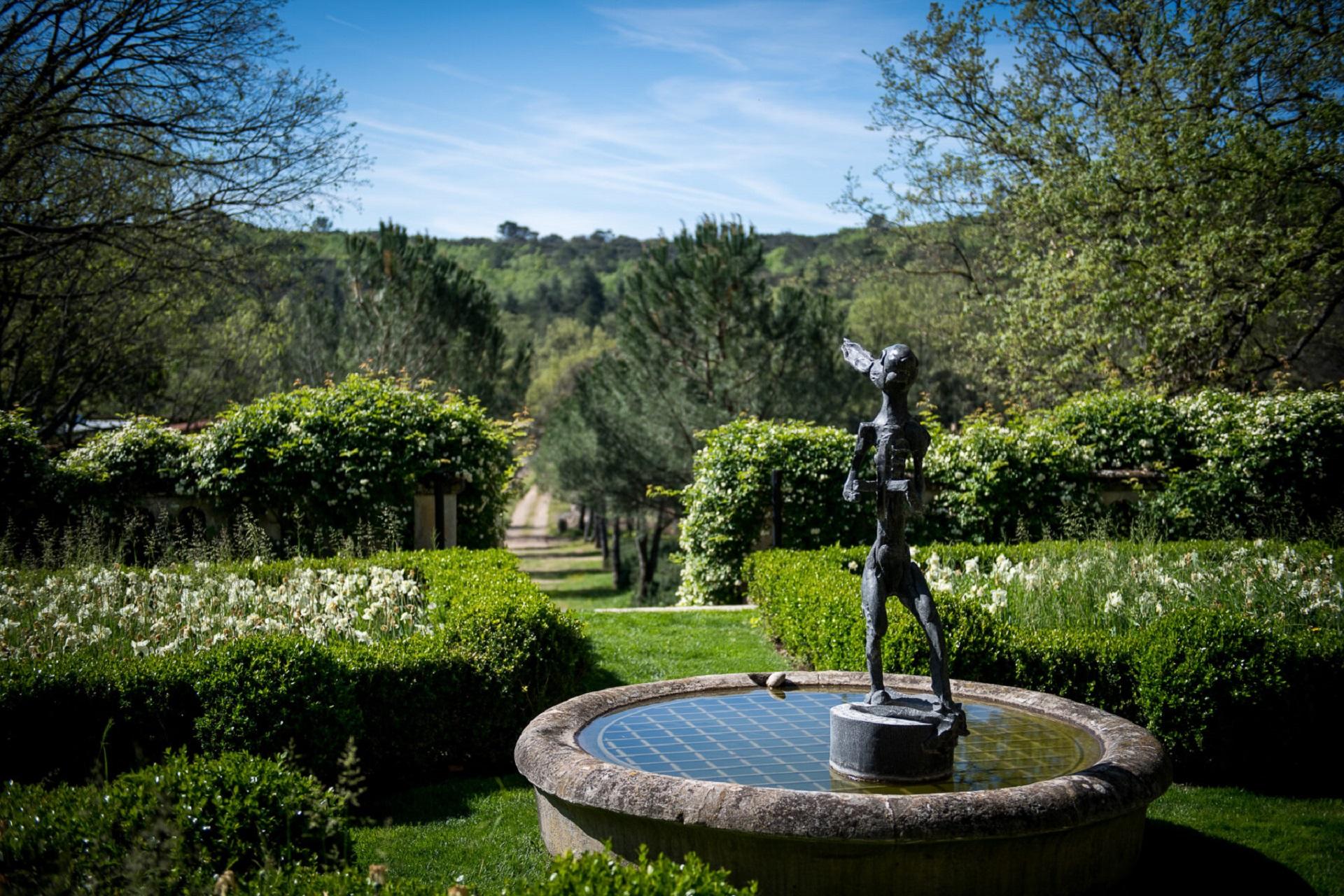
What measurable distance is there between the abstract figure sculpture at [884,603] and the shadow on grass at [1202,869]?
3.04 ft

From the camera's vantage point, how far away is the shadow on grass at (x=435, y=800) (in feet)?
17.6

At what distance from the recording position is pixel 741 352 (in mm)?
19656

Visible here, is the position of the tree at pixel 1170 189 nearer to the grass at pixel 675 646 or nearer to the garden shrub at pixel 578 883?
the grass at pixel 675 646

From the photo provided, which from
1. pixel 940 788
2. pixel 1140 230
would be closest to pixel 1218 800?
pixel 940 788

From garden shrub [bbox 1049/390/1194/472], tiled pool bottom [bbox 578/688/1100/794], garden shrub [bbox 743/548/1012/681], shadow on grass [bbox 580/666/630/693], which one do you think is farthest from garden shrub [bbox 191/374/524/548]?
garden shrub [bbox 1049/390/1194/472]

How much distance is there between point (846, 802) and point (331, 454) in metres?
8.85

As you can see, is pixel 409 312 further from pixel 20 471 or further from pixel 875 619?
pixel 875 619

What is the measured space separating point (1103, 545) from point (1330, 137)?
28.8ft

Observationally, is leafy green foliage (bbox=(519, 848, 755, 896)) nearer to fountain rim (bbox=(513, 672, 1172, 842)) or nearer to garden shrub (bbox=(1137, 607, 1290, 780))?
fountain rim (bbox=(513, 672, 1172, 842))

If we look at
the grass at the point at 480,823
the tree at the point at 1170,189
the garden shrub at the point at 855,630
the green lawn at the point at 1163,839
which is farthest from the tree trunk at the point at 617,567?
the green lawn at the point at 1163,839

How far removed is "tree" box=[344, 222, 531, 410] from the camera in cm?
2119

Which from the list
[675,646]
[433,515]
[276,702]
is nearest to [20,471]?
[433,515]

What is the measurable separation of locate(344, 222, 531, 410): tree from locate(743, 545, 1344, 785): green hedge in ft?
54.9

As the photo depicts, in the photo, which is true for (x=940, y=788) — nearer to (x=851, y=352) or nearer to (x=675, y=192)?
(x=851, y=352)
